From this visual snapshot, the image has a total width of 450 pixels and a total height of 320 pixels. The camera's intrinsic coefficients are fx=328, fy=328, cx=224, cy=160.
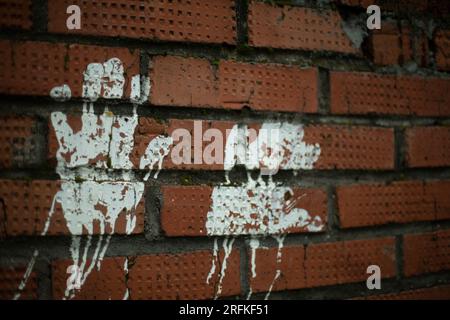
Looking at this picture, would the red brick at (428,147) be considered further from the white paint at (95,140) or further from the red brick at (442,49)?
the white paint at (95,140)

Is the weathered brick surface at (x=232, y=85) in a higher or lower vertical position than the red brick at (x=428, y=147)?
higher

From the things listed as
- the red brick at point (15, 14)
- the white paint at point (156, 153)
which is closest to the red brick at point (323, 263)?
the white paint at point (156, 153)

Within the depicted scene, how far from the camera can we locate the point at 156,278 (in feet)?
2.02

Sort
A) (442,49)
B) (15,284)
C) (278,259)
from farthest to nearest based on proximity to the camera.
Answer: (442,49) < (278,259) < (15,284)

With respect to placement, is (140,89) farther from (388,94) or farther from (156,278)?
(388,94)

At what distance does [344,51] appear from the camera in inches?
28.7

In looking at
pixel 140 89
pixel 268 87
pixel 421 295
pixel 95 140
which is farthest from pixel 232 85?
pixel 421 295

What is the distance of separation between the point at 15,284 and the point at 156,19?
539 millimetres

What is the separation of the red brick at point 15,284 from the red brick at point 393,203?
0.61 metres

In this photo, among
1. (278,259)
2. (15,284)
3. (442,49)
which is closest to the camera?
(15,284)

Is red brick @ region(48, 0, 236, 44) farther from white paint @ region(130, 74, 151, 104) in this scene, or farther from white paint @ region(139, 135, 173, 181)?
white paint @ region(139, 135, 173, 181)

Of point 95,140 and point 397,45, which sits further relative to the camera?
point 397,45

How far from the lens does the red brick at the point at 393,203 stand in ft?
2.33
